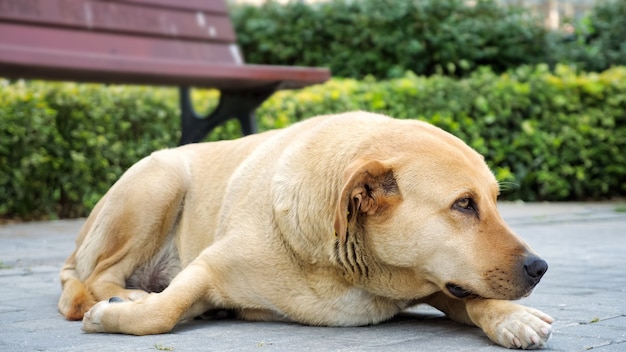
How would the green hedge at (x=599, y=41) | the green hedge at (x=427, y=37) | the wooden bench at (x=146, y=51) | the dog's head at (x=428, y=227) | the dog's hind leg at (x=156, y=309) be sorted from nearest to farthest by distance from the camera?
the dog's head at (x=428, y=227), the dog's hind leg at (x=156, y=309), the wooden bench at (x=146, y=51), the green hedge at (x=599, y=41), the green hedge at (x=427, y=37)

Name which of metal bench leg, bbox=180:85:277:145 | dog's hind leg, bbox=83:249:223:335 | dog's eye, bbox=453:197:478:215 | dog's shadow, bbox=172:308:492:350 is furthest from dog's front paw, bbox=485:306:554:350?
metal bench leg, bbox=180:85:277:145

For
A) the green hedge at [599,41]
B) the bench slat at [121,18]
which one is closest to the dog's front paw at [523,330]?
the bench slat at [121,18]

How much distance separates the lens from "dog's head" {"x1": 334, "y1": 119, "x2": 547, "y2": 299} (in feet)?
11.2

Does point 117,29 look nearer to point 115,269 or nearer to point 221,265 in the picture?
point 115,269

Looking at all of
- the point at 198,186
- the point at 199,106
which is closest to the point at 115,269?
the point at 198,186

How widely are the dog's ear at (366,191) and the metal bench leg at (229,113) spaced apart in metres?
4.54

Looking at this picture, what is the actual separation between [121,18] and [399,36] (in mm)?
7097

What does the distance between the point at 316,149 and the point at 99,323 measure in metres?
1.12

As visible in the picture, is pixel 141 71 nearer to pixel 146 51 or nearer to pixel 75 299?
pixel 146 51

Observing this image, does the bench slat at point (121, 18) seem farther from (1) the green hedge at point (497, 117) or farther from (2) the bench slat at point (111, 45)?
(1) the green hedge at point (497, 117)

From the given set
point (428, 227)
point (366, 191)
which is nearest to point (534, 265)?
point (428, 227)

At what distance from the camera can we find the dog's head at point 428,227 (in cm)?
342

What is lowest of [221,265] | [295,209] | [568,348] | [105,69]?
[568,348]

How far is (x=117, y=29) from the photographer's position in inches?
320
